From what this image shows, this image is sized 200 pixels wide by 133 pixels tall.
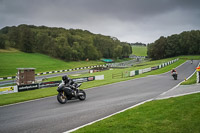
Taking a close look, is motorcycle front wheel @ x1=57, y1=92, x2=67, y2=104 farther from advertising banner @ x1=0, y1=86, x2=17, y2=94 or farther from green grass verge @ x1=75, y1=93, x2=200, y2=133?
advertising banner @ x1=0, y1=86, x2=17, y2=94

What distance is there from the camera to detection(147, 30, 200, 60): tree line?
92188 mm

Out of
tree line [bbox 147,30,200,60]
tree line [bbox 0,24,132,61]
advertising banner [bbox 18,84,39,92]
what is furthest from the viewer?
tree line [bbox 147,30,200,60]

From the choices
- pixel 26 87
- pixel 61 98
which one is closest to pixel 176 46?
pixel 26 87

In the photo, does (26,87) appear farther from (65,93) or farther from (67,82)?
(65,93)

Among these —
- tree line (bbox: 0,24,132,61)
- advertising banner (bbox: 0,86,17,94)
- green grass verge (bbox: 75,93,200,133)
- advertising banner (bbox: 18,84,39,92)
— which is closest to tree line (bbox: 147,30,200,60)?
tree line (bbox: 0,24,132,61)

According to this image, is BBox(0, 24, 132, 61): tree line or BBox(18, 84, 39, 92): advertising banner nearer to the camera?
BBox(18, 84, 39, 92): advertising banner

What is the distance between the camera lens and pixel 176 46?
311 ft

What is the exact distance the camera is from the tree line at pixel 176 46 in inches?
3629

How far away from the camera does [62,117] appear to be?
7176 millimetres

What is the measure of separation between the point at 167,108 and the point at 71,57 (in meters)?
73.5

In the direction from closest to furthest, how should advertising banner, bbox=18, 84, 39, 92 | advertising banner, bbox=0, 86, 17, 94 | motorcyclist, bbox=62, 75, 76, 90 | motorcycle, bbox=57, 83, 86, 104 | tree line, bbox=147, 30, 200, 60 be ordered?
1. motorcycle, bbox=57, 83, 86, 104
2. motorcyclist, bbox=62, 75, 76, 90
3. advertising banner, bbox=0, 86, 17, 94
4. advertising banner, bbox=18, 84, 39, 92
5. tree line, bbox=147, 30, 200, 60

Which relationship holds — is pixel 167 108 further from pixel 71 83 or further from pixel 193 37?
pixel 193 37

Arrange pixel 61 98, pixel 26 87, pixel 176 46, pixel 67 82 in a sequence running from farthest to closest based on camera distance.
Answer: pixel 176 46
pixel 26 87
pixel 67 82
pixel 61 98

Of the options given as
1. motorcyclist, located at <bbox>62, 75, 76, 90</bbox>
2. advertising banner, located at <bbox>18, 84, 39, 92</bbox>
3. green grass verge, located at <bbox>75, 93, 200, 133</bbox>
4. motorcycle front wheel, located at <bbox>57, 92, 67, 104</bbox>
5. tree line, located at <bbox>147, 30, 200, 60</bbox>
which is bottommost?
advertising banner, located at <bbox>18, 84, 39, 92</bbox>
